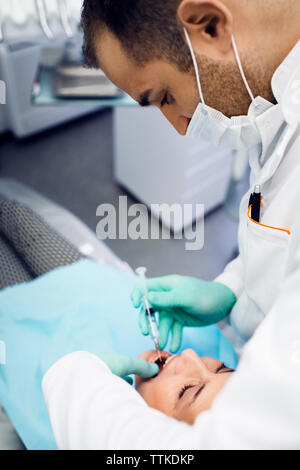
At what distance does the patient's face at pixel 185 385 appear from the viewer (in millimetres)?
859

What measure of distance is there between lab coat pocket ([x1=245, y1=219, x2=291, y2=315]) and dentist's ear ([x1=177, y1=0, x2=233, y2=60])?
34 centimetres

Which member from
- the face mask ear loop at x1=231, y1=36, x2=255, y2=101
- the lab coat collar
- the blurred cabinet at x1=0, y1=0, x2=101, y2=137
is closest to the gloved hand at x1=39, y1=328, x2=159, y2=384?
the lab coat collar

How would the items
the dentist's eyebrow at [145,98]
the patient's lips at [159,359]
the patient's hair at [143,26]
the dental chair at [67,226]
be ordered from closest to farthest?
the patient's hair at [143,26] < the dentist's eyebrow at [145,98] < the patient's lips at [159,359] < the dental chair at [67,226]

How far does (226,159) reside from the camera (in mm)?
2316

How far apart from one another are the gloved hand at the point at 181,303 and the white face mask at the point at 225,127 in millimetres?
411

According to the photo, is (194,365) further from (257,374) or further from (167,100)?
(167,100)

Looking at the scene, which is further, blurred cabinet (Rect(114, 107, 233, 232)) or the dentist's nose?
blurred cabinet (Rect(114, 107, 233, 232))

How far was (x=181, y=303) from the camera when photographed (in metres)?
1.11

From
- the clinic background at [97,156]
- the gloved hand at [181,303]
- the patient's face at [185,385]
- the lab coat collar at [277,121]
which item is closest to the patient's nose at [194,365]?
the patient's face at [185,385]

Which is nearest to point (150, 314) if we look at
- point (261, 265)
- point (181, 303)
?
point (181, 303)

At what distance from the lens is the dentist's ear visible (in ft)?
2.13

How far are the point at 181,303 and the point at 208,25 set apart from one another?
0.68 m

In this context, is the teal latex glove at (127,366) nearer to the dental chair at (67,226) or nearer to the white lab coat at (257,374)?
the white lab coat at (257,374)

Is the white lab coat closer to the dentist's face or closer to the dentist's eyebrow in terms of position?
the dentist's face
